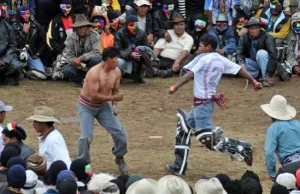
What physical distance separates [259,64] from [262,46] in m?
0.36

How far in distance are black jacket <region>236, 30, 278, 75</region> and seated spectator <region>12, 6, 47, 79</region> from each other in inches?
153

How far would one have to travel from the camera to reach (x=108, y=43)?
19.0 m

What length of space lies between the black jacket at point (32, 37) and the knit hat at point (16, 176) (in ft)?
34.0

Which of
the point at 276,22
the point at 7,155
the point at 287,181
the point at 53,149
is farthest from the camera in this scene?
the point at 276,22

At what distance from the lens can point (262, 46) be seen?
1917 cm

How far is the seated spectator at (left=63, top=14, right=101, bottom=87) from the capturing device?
714 inches

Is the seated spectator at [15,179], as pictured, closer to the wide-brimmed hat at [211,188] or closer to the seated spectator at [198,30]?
the wide-brimmed hat at [211,188]

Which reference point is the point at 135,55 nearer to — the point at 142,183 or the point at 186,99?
the point at 186,99

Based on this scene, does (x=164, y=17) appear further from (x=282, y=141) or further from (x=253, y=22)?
(x=282, y=141)

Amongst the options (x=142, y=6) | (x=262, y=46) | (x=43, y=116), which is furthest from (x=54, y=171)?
(x=142, y=6)

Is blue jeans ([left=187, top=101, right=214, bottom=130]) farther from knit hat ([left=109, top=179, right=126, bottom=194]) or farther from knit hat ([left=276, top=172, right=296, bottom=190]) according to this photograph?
knit hat ([left=109, top=179, right=126, bottom=194])

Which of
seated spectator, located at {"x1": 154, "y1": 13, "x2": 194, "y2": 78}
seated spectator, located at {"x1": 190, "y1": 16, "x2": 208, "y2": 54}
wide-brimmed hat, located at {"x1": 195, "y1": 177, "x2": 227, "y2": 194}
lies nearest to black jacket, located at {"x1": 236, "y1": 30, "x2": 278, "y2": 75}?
seated spectator, located at {"x1": 154, "y1": 13, "x2": 194, "y2": 78}

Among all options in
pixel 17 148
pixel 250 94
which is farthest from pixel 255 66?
pixel 17 148

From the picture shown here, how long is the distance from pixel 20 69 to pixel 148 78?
2.70 m
